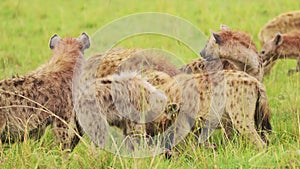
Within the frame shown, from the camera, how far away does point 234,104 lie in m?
4.43

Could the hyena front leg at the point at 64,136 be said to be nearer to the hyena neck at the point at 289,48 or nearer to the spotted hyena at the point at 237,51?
the spotted hyena at the point at 237,51

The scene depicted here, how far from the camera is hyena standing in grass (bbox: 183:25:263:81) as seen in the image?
5.21 metres

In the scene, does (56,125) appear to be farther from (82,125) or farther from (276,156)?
(276,156)

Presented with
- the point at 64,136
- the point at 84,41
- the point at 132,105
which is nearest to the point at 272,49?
the point at 84,41

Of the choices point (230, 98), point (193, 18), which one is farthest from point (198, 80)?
point (193, 18)

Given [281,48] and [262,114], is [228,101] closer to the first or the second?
[262,114]

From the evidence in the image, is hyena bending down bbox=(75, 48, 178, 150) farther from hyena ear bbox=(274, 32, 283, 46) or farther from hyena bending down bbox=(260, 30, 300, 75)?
hyena ear bbox=(274, 32, 283, 46)

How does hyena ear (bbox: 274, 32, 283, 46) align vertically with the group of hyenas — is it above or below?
above

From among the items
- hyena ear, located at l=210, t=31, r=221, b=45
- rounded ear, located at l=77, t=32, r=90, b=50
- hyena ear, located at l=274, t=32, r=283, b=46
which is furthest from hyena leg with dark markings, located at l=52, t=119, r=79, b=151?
hyena ear, located at l=274, t=32, r=283, b=46

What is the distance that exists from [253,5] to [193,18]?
911mm

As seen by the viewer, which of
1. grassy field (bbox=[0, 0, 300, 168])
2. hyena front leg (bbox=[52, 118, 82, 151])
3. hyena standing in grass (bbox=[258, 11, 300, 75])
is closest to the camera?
grassy field (bbox=[0, 0, 300, 168])

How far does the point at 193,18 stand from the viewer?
8758mm

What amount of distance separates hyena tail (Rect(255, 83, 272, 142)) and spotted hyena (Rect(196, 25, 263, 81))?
0.72 meters

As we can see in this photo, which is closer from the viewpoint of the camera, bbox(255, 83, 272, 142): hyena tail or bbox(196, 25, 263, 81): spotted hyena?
bbox(255, 83, 272, 142): hyena tail
